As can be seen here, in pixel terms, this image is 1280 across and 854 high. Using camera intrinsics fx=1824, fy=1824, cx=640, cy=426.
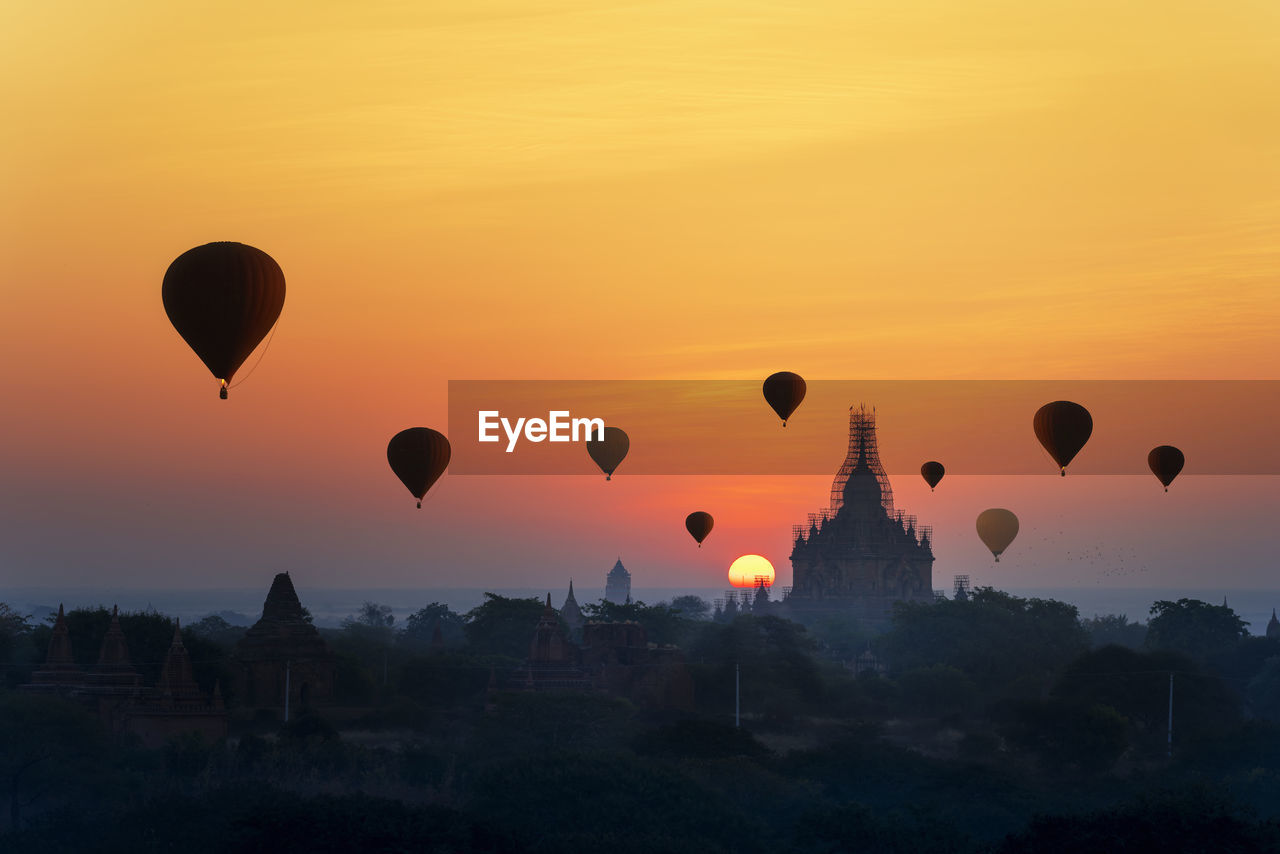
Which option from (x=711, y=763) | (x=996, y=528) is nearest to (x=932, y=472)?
(x=996, y=528)

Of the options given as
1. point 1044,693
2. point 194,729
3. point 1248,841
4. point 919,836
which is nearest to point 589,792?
point 919,836

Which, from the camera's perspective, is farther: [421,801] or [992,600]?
[992,600]

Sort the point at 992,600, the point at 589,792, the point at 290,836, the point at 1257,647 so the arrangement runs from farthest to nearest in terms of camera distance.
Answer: the point at 992,600, the point at 1257,647, the point at 589,792, the point at 290,836

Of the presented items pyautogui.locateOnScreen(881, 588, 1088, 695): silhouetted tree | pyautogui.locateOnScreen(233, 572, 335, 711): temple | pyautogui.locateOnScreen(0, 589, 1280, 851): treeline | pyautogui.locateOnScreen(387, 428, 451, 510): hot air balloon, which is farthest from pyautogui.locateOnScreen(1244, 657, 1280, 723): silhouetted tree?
pyautogui.locateOnScreen(387, 428, 451, 510): hot air balloon

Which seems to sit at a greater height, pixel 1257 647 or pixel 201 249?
pixel 201 249

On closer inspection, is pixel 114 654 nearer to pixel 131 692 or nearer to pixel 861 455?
pixel 131 692

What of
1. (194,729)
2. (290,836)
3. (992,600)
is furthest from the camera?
(992,600)

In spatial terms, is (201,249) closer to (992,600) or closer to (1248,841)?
(1248,841)

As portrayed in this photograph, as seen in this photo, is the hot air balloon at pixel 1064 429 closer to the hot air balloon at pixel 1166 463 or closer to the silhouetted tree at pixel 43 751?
the hot air balloon at pixel 1166 463
